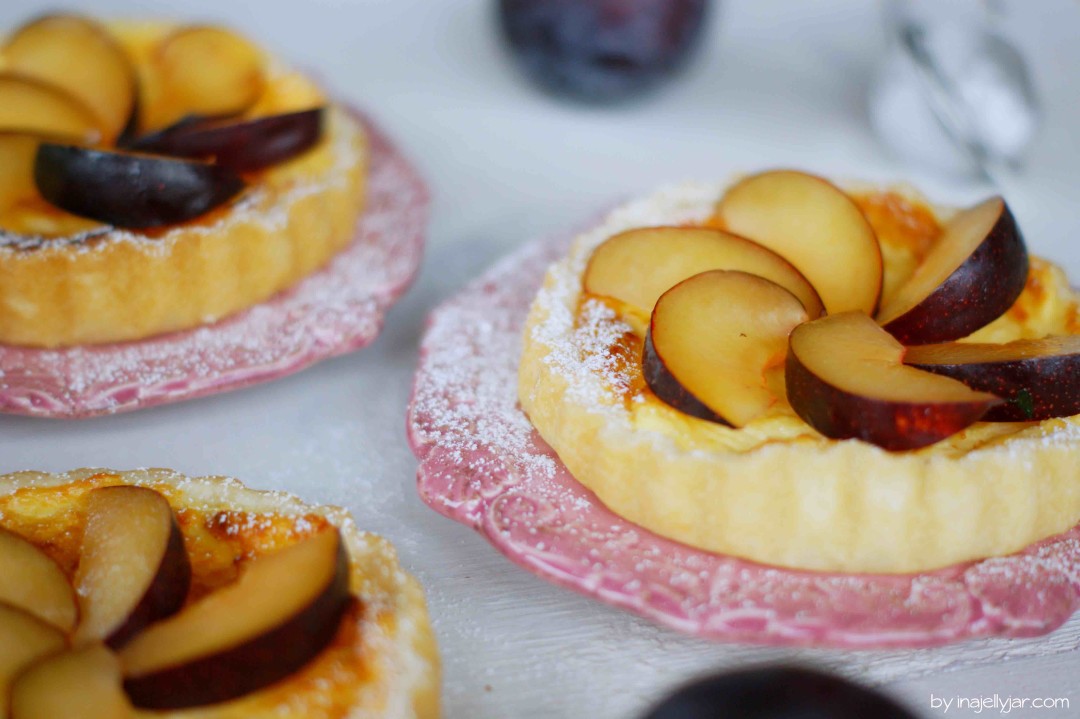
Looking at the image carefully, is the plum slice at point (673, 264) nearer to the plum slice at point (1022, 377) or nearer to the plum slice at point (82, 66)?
the plum slice at point (1022, 377)

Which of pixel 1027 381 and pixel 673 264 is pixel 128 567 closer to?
pixel 673 264

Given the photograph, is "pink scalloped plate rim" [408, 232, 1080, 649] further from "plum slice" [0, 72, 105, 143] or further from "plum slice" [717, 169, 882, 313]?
"plum slice" [0, 72, 105, 143]

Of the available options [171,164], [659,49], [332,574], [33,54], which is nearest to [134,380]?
[171,164]

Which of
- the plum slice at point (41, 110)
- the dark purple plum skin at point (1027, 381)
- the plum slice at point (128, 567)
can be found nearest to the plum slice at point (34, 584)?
the plum slice at point (128, 567)

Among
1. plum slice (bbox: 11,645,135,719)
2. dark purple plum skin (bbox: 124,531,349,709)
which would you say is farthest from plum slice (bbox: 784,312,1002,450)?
plum slice (bbox: 11,645,135,719)

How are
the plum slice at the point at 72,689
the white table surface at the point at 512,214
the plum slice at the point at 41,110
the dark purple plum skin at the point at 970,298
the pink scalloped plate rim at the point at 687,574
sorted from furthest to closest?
the plum slice at the point at 41,110 < the dark purple plum skin at the point at 970,298 < the white table surface at the point at 512,214 < the pink scalloped plate rim at the point at 687,574 < the plum slice at the point at 72,689
